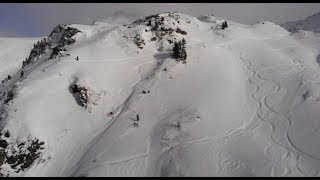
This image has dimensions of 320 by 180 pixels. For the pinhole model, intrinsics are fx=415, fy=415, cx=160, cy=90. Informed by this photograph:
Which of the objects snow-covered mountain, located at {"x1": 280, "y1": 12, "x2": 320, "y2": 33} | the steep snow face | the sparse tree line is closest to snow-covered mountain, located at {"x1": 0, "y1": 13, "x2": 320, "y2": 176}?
the sparse tree line

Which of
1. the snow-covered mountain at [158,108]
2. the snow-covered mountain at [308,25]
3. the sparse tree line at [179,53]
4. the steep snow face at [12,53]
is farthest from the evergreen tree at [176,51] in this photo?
the snow-covered mountain at [308,25]

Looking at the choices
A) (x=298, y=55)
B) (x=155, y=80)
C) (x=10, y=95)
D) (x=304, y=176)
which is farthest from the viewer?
(x=298, y=55)

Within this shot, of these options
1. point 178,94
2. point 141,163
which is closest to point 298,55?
point 178,94

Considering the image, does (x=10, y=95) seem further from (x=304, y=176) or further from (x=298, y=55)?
(x=298, y=55)

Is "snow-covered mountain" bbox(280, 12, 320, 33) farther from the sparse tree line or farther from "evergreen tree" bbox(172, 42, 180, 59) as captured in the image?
"evergreen tree" bbox(172, 42, 180, 59)

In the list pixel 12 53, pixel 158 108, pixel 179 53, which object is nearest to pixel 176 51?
pixel 179 53

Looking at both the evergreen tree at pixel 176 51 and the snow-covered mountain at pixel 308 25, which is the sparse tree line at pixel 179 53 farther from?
the snow-covered mountain at pixel 308 25

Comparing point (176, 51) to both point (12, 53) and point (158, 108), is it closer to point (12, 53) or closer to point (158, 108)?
point (158, 108)
